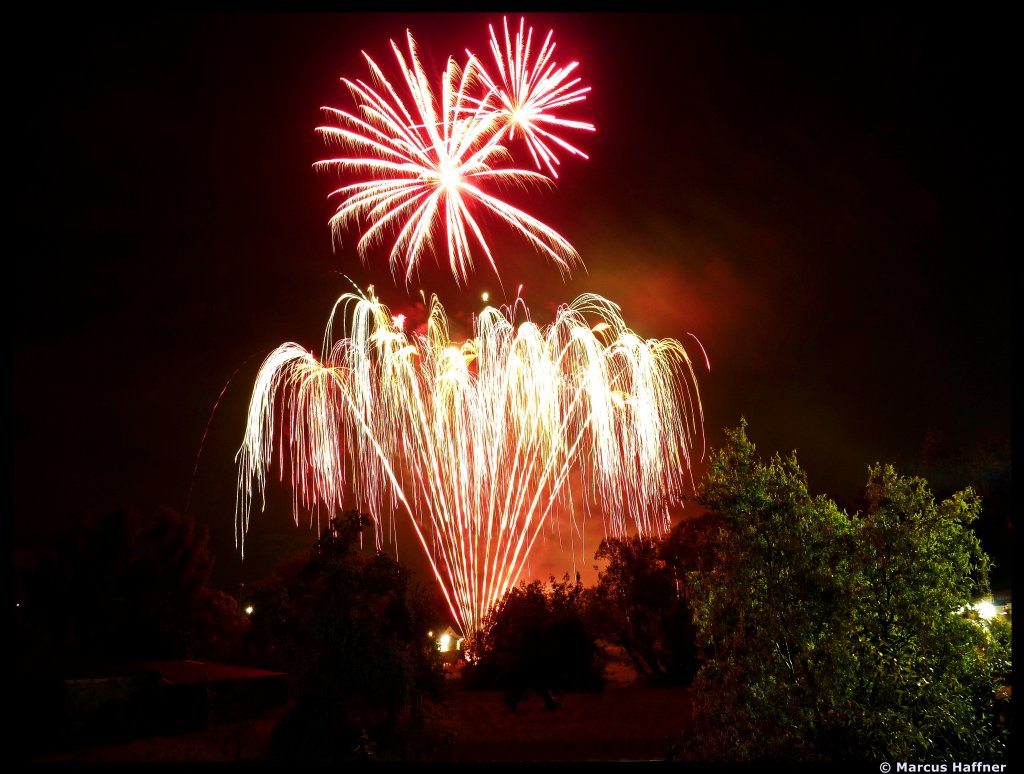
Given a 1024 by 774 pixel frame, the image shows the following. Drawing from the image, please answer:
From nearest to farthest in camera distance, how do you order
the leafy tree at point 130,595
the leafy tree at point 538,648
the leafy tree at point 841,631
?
1. the leafy tree at point 841,631
2. the leafy tree at point 538,648
3. the leafy tree at point 130,595

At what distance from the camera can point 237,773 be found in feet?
35.0

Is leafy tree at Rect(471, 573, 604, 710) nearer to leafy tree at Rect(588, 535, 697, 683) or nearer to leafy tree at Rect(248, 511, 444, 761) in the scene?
leafy tree at Rect(588, 535, 697, 683)

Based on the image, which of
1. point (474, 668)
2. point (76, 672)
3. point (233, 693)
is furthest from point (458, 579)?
point (76, 672)

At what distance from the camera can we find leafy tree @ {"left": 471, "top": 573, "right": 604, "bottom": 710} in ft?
72.5

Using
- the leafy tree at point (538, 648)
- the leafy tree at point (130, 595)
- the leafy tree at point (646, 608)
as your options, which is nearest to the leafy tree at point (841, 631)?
the leafy tree at point (538, 648)

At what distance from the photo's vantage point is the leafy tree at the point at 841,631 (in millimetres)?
10992

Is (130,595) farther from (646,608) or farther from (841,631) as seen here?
(841,631)

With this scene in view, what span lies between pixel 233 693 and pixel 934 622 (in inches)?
691

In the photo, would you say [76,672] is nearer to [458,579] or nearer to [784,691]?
[458,579]

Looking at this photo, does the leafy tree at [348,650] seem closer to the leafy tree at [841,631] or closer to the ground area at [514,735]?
the ground area at [514,735]

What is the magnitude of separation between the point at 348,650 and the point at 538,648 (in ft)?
26.9

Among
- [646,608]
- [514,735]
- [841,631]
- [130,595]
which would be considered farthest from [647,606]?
[130,595]

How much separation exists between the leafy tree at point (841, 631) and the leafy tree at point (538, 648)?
402 inches

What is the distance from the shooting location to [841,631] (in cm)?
1111
